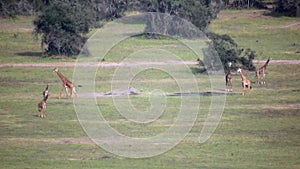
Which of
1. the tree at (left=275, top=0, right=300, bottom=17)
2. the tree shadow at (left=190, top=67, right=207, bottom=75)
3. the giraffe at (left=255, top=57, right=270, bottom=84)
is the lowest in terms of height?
the tree at (left=275, top=0, right=300, bottom=17)

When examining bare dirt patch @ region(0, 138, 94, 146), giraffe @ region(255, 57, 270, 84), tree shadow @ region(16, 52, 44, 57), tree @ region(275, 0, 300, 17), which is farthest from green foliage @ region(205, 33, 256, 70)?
tree @ region(275, 0, 300, 17)

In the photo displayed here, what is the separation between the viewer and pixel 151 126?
22844 mm

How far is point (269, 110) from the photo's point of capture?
25266 mm

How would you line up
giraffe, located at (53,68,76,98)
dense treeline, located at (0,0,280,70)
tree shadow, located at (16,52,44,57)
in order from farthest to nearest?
1. tree shadow, located at (16,52,44,57)
2. dense treeline, located at (0,0,280,70)
3. giraffe, located at (53,68,76,98)

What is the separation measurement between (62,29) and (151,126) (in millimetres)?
15252

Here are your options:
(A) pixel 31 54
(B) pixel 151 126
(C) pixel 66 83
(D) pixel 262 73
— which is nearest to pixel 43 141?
(B) pixel 151 126

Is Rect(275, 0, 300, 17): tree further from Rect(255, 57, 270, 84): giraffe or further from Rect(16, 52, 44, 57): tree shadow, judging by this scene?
Rect(255, 57, 270, 84): giraffe

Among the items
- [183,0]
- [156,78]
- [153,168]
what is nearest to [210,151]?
[153,168]

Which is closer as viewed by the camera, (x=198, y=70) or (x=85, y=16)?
(x=198, y=70)

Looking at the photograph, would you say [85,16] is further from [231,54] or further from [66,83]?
[66,83]

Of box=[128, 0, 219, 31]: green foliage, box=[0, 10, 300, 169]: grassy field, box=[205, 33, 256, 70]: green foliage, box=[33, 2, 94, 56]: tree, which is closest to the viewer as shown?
box=[0, 10, 300, 169]: grassy field

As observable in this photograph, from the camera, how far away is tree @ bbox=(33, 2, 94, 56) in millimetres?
36812

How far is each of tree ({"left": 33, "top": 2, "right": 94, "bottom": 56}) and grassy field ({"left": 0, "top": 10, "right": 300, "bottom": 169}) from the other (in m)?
0.88

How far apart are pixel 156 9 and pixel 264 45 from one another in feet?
20.9
